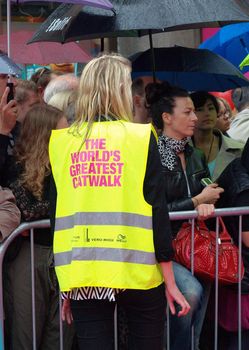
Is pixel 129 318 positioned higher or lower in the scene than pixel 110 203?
lower

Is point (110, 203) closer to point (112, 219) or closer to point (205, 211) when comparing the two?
point (112, 219)

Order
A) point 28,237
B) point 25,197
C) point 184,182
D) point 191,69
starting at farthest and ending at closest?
point 191,69
point 184,182
point 28,237
point 25,197

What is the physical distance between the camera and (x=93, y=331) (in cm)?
381

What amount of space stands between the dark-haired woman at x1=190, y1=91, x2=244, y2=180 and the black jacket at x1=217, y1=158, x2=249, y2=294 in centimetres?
57

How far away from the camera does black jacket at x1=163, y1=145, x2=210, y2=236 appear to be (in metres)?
4.96

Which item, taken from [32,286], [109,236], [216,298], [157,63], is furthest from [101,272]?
[157,63]

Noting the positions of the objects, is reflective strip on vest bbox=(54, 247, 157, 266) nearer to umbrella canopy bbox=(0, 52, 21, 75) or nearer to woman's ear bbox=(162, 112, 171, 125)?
umbrella canopy bbox=(0, 52, 21, 75)

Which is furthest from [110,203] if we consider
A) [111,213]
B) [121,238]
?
[121,238]

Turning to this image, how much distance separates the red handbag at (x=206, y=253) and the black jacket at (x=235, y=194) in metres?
0.09

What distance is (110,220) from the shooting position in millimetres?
3754

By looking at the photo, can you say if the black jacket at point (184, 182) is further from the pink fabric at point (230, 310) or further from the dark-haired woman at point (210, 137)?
the pink fabric at point (230, 310)

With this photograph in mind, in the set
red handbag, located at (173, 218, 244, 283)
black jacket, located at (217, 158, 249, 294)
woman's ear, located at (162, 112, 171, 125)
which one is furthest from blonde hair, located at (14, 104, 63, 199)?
black jacket, located at (217, 158, 249, 294)

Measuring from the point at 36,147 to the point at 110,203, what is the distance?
1.08 meters

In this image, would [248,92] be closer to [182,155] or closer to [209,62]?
[209,62]
